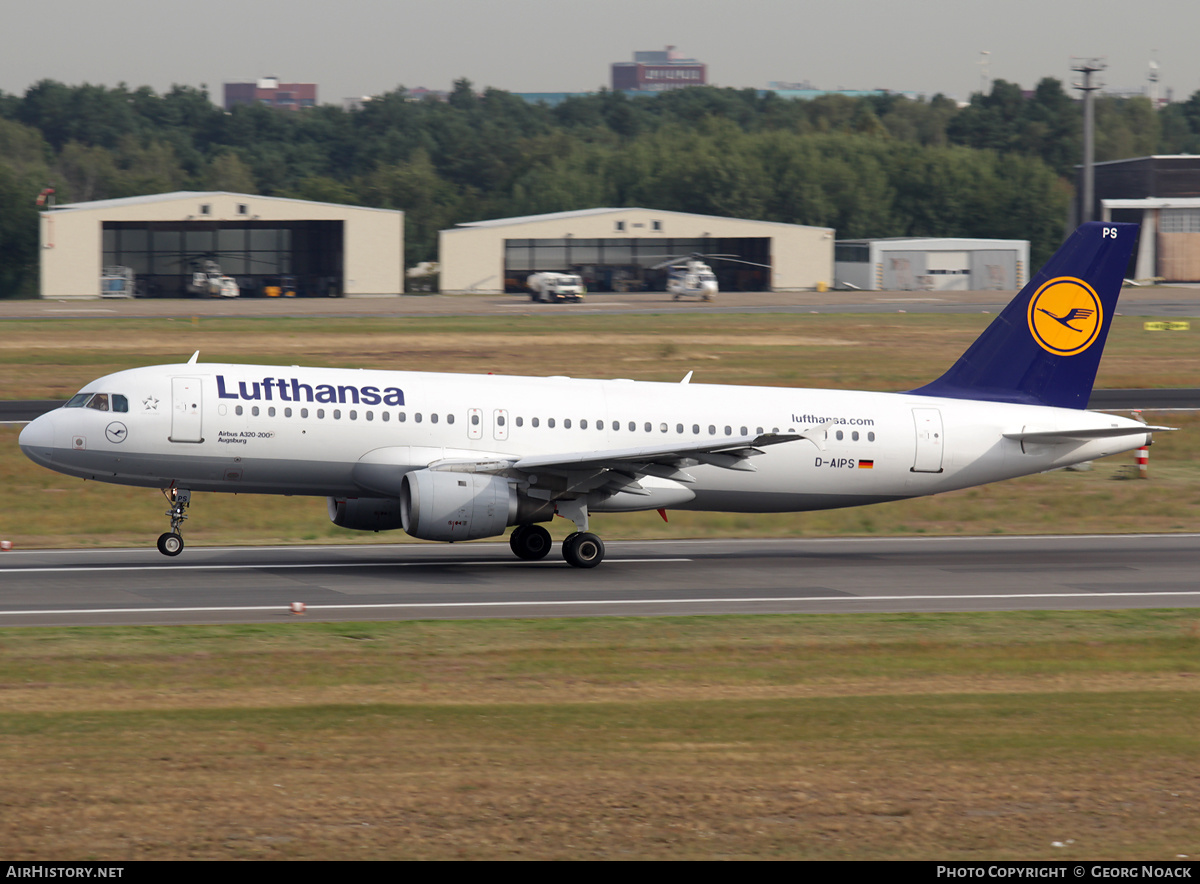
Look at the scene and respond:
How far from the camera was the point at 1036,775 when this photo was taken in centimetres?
1453

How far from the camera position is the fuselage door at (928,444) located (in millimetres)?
31125

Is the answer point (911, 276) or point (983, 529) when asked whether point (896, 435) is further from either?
point (911, 276)

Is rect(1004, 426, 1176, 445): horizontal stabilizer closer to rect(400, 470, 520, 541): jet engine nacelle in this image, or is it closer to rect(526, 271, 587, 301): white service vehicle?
rect(400, 470, 520, 541): jet engine nacelle

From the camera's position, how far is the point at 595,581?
28.0m

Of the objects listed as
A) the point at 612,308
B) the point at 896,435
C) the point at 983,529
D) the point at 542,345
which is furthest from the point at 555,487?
the point at 612,308

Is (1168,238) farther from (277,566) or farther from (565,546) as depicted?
(277,566)

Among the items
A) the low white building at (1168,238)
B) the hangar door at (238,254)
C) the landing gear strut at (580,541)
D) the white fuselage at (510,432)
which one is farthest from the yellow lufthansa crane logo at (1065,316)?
the low white building at (1168,238)

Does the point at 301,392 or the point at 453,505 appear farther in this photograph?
the point at 301,392

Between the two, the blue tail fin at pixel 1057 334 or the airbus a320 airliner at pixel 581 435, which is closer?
the airbus a320 airliner at pixel 581 435

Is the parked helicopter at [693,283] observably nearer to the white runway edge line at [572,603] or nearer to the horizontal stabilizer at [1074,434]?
the horizontal stabilizer at [1074,434]

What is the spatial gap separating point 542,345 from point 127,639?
53.1 meters

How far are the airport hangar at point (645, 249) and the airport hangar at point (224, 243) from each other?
11495 millimetres

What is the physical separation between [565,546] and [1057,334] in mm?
12526

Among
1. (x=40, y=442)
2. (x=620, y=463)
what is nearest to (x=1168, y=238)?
(x=620, y=463)
